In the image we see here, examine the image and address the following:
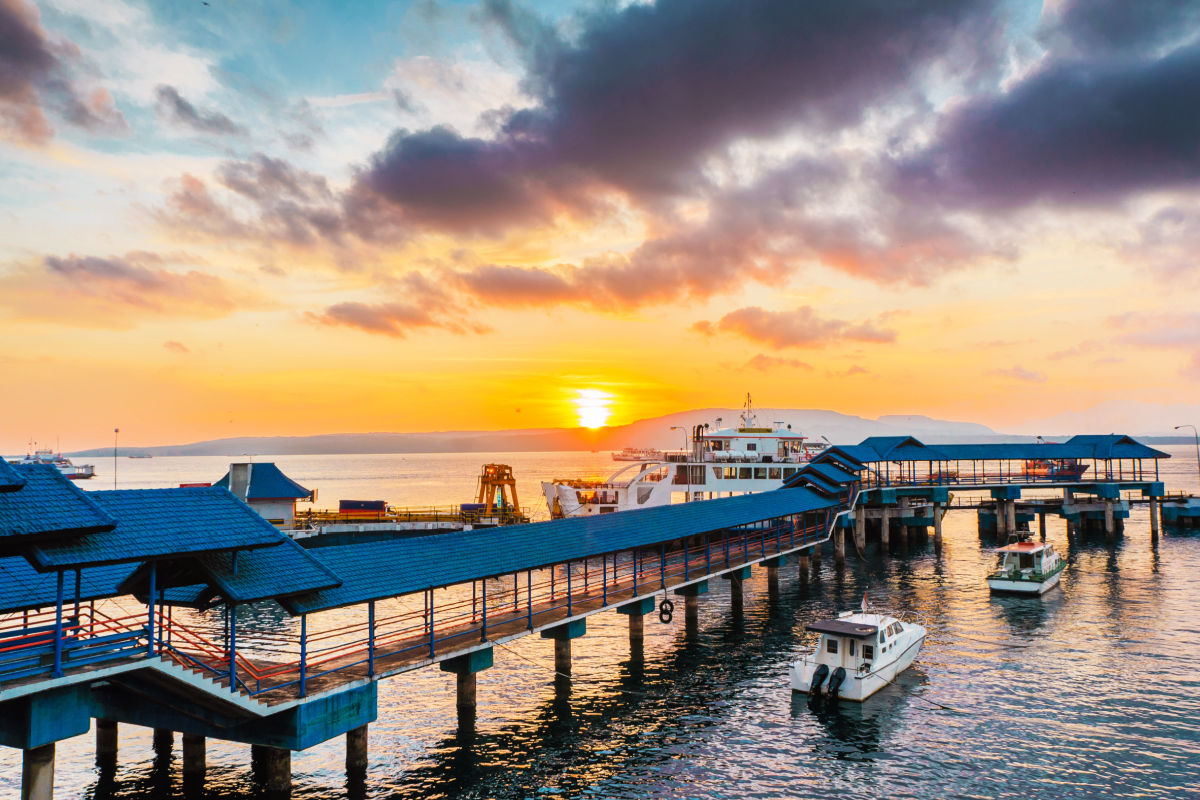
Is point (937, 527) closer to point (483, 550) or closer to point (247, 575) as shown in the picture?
point (483, 550)

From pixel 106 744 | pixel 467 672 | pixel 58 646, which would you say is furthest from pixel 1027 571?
pixel 58 646

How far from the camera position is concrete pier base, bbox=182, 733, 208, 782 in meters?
25.4

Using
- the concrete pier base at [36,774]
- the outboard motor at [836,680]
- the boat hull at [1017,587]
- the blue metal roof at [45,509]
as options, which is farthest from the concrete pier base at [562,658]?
the boat hull at [1017,587]

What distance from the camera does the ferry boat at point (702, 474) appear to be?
78.1m

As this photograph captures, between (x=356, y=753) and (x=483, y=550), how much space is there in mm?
8472

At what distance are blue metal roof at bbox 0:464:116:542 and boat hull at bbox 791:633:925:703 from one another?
2674 cm

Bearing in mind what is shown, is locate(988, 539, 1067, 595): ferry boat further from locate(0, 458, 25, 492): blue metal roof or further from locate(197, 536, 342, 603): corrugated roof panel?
locate(0, 458, 25, 492): blue metal roof

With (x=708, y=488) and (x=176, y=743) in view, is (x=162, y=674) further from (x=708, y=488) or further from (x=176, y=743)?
(x=708, y=488)

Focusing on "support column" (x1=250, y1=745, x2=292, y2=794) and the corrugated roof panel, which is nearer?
the corrugated roof panel

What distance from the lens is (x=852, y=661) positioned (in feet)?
112

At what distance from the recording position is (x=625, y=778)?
1017 inches

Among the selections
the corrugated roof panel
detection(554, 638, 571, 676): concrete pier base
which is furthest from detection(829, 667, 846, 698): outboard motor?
the corrugated roof panel

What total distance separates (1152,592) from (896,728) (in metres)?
35.4

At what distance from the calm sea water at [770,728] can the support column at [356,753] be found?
0.67 metres
